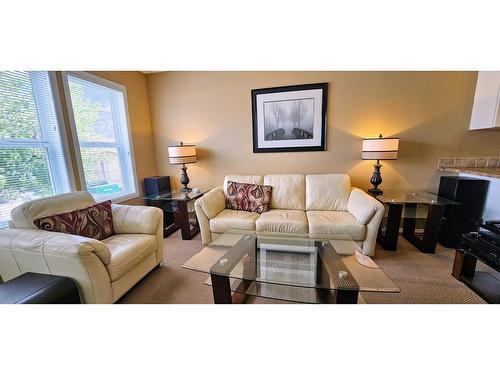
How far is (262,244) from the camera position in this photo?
1689 millimetres

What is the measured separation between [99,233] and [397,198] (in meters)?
3.05

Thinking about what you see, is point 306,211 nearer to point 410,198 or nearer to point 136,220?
point 410,198

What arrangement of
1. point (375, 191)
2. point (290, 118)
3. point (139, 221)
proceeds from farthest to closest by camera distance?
point (290, 118), point (375, 191), point (139, 221)

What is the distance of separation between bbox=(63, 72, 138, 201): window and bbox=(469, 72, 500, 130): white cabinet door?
4.27 m

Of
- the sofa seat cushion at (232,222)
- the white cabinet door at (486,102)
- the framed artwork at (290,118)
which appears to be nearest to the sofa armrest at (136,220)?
the sofa seat cushion at (232,222)

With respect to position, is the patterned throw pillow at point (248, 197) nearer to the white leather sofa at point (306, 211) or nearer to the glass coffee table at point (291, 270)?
the white leather sofa at point (306, 211)

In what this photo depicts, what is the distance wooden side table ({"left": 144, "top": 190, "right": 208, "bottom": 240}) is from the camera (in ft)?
8.11

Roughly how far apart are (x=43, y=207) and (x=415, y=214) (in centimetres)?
357

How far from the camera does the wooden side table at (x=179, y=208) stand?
2.47 meters

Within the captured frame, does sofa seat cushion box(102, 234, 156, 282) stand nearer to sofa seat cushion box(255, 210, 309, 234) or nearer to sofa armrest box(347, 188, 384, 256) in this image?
sofa seat cushion box(255, 210, 309, 234)

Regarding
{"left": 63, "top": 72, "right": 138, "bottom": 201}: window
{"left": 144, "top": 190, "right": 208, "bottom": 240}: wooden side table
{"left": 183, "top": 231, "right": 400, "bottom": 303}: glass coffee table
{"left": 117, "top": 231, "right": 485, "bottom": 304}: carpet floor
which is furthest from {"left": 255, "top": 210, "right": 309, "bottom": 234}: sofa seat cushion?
{"left": 63, "top": 72, "right": 138, "bottom": 201}: window

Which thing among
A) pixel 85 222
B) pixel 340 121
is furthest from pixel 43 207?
pixel 340 121

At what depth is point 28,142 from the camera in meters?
1.66
